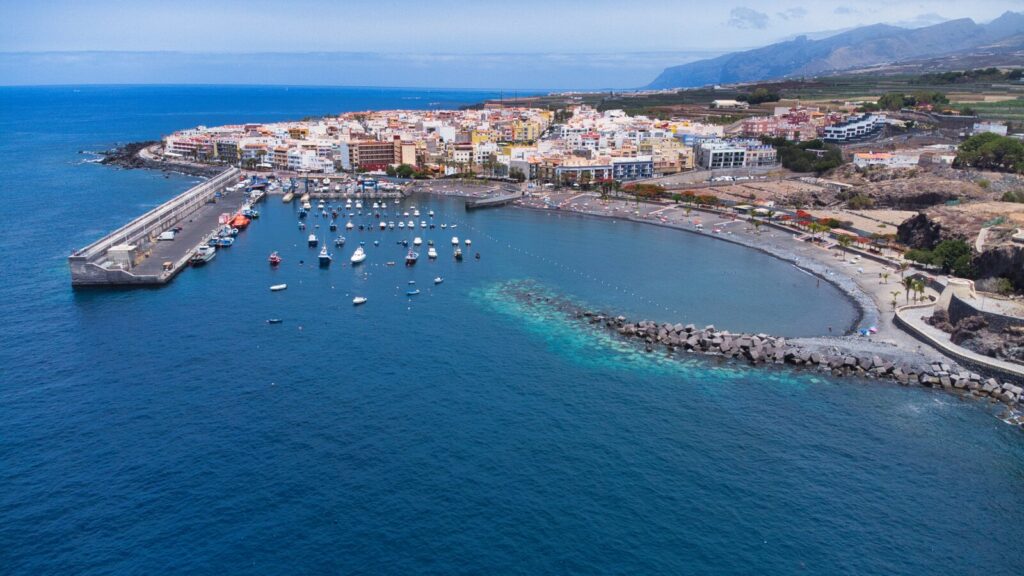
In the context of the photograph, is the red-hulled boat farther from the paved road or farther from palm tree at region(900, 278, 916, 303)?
palm tree at region(900, 278, 916, 303)

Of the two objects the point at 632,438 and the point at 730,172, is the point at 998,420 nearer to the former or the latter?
the point at 632,438

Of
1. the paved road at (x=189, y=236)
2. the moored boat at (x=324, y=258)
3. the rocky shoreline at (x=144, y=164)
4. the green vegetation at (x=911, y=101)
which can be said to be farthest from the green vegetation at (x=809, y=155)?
the rocky shoreline at (x=144, y=164)

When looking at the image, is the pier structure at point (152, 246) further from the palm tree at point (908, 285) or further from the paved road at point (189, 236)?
the palm tree at point (908, 285)

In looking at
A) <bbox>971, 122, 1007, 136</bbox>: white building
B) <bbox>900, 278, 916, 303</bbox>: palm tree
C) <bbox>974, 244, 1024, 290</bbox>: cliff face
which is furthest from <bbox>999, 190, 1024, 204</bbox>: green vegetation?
<bbox>971, 122, 1007, 136</bbox>: white building

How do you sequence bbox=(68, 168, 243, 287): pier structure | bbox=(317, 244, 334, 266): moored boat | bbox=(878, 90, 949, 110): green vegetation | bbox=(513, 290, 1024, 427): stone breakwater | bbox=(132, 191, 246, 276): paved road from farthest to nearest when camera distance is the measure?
bbox=(878, 90, 949, 110): green vegetation
bbox=(317, 244, 334, 266): moored boat
bbox=(132, 191, 246, 276): paved road
bbox=(68, 168, 243, 287): pier structure
bbox=(513, 290, 1024, 427): stone breakwater

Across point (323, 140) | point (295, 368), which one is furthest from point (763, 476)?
point (323, 140)

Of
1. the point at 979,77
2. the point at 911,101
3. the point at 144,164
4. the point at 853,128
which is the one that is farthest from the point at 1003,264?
the point at 979,77

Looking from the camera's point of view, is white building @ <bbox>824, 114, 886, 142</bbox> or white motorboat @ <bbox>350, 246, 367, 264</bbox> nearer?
white motorboat @ <bbox>350, 246, 367, 264</bbox>
